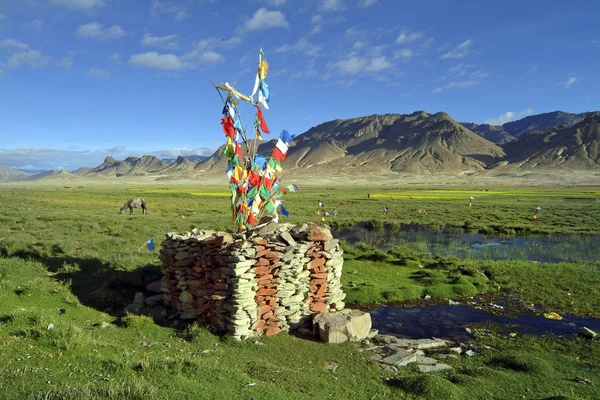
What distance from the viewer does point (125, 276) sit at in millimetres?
15438

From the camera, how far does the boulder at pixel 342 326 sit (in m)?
11.0

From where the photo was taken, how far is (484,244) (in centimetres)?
2925

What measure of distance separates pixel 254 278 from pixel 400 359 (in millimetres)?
4367

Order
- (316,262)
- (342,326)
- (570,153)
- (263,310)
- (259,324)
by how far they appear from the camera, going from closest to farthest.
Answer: (342,326), (259,324), (263,310), (316,262), (570,153)

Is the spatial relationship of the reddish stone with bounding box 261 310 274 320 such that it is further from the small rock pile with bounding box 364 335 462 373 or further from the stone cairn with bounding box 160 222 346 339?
the small rock pile with bounding box 364 335 462 373

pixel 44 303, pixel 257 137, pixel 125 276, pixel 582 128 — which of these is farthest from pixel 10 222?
pixel 582 128

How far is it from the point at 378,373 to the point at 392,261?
12.7 meters

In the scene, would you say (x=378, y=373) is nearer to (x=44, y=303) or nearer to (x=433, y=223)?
(x=44, y=303)

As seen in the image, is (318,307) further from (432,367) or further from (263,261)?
(432,367)

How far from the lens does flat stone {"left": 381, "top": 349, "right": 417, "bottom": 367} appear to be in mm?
9672

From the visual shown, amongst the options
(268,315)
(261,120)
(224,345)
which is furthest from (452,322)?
(261,120)

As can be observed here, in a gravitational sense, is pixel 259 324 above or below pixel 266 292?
below

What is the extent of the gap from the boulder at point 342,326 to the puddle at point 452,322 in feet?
4.49

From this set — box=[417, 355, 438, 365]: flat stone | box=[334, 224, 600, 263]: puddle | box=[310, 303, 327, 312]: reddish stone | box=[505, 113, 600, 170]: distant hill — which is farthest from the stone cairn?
box=[505, 113, 600, 170]: distant hill
